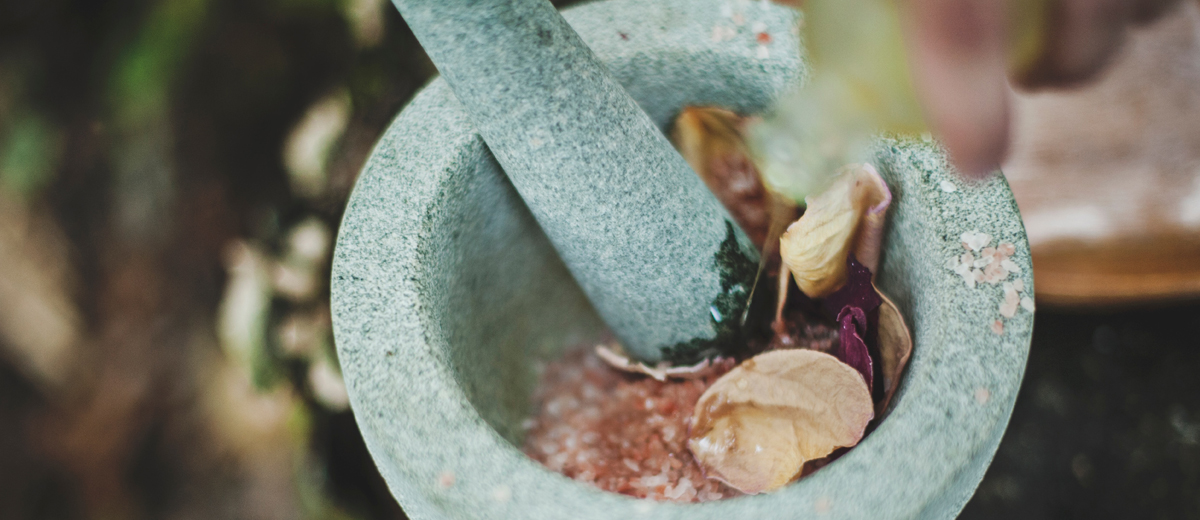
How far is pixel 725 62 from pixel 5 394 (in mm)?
1508

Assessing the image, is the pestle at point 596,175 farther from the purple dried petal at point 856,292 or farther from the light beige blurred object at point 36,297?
the light beige blurred object at point 36,297

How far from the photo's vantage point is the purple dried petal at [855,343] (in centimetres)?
63

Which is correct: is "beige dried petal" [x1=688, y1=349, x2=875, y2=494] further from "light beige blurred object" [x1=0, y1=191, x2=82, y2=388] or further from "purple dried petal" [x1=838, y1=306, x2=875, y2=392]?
"light beige blurred object" [x1=0, y1=191, x2=82, y2=388]

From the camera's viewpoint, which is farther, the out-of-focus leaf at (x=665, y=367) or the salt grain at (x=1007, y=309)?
the out-of-focus leaf at (x=665, y=367)

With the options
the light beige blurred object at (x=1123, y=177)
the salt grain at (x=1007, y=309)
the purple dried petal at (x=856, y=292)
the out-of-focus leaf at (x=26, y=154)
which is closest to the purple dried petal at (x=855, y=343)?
the purple dried petal at (x=856, y=292)

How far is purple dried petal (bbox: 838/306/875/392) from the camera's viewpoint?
0.63 metres

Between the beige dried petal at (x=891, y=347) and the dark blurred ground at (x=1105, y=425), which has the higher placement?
the beige dried petal at (x=891, y=347)

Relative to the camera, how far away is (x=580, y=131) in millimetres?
603

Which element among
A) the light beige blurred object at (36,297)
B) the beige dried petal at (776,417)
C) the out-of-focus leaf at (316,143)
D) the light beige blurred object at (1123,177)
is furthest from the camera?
the light beige blurred object at (36,297)

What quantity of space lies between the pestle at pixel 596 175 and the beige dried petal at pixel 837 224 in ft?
0.30

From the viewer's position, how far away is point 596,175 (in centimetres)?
62

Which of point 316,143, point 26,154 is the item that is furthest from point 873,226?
point 26,154

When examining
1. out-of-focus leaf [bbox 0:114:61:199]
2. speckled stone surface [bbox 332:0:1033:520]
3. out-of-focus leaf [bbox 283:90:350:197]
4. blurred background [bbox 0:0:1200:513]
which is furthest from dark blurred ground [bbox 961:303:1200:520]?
out-of-focus leaf [bbox 0:114:61:199]

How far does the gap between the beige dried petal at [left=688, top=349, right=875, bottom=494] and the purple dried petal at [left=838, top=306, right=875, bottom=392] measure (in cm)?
3
